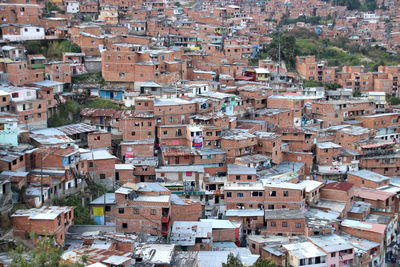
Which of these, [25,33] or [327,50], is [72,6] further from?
[327,50]

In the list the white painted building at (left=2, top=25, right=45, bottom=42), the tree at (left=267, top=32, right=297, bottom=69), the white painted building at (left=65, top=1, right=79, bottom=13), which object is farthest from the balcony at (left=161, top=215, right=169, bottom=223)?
Result: the white painted building at (left=65, top=1, right=79, bottom=13)

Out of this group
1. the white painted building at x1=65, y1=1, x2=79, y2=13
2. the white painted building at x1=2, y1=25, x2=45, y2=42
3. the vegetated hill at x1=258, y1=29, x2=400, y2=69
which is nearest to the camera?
the white painted building at x1=2, y1=25, x2=45, y2=42

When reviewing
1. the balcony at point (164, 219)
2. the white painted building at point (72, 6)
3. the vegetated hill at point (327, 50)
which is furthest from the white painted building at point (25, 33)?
the balcony at point (164, 219)

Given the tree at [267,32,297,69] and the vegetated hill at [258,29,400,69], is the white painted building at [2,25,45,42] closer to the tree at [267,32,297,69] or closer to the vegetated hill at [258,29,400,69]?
the vegetated hill at [258,29,400,69]

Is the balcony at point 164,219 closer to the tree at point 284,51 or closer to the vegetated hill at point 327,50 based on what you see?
the tree at point 284,51

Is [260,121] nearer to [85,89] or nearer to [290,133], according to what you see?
[290,133]

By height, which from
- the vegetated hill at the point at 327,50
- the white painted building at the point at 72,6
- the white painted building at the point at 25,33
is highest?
the white painted building at the point at 72,6

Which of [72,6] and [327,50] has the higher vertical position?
[72,6]

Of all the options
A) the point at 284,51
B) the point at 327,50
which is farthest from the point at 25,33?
the point at 327,50

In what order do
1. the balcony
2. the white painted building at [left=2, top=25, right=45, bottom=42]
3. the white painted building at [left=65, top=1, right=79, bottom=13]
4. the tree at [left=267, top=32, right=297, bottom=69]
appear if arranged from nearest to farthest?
the balcony < the white painted building at [left=2, top=25, right=45, bottom=42] < the tree at [left=267, top=32, right=297, bottom=69] < the white painted building at [left=65, top=1, right=79, bottom=13]

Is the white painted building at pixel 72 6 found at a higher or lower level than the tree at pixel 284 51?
higher

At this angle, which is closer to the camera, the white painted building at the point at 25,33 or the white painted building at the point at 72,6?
the white painted building at the point at 25,33
